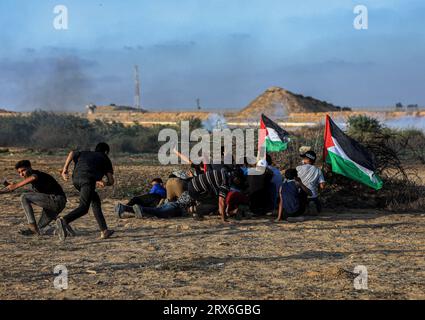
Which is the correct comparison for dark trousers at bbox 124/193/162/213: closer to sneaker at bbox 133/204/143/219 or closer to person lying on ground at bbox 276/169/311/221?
sneaker at bbox 133/204/143/219

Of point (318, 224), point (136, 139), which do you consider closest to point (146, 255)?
point (318, 224)

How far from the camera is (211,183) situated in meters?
13.1

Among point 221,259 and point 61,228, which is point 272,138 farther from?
point 221,259

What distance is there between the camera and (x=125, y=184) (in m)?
18.4

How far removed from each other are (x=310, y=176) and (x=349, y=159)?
1151mm

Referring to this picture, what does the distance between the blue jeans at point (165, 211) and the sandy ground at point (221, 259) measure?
16 cm

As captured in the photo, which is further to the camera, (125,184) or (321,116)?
(321,116)

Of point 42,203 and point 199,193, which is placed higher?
point 42,203

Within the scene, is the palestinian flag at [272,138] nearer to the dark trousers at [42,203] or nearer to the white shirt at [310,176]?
the white shirt at [310,176]

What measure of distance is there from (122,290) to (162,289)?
42 cm

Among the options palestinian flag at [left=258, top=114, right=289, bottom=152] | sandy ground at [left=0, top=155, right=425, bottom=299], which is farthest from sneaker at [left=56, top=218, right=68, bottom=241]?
palestinian flag at [left=258, top=114, right=289, bottom=152]

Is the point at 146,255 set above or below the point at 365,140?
below

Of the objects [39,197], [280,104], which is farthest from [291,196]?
[280,104]
